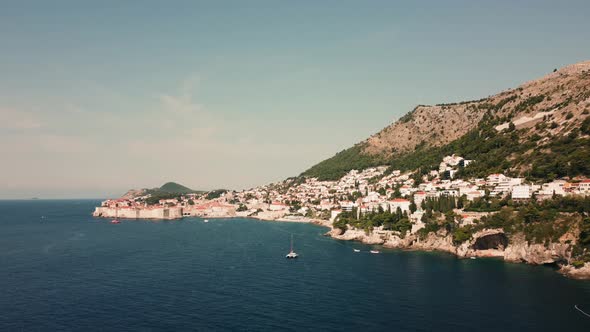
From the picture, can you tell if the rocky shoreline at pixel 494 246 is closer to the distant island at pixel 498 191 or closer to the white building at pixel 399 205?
the distant island at pixel 498 191

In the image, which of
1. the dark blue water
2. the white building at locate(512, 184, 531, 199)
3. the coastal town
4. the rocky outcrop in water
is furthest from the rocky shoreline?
the white building at locate(512, 184, 531, 199)

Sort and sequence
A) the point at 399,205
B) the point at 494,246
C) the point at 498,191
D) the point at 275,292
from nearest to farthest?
the point at 275,292
the point at 494,246
the point at 498,191
the point at 399,205

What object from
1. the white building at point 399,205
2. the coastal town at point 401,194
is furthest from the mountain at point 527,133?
the white building at point 399,205

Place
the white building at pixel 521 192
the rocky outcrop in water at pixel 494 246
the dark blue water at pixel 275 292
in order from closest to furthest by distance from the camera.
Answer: the dark blue water at pixel 275 292 < the rocky outcrop in water at pixel 494 246 < the white building at pixel 521 192

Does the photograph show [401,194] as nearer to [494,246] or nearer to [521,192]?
[521,192]

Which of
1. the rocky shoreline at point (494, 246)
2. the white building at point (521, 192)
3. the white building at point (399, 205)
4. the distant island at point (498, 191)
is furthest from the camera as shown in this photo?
the white building at point (399, 205)

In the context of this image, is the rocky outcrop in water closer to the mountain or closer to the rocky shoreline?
the rocky shoreline

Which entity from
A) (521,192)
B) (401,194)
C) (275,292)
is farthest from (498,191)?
(275,292)
